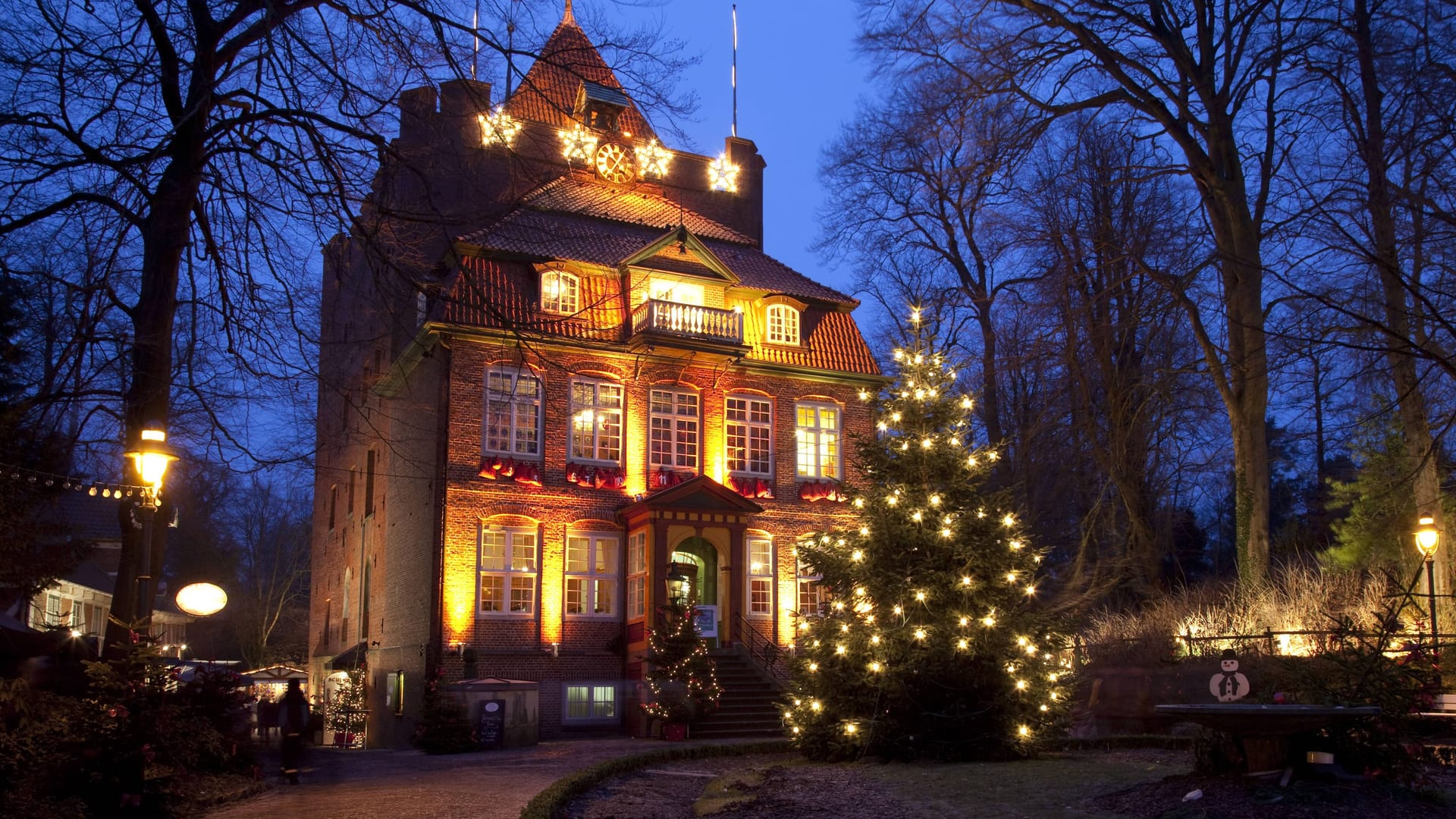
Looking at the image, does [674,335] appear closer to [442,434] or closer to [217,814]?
[442,434]

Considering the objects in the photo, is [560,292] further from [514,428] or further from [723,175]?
[723,175]

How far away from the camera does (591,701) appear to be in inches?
1011

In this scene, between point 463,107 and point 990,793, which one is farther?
point 463,107

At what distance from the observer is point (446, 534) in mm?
24984

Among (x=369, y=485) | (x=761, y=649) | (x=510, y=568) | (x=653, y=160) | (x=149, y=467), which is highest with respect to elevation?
(x=653, y=160)

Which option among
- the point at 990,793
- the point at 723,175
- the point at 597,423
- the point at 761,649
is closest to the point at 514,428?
the point at 597,423

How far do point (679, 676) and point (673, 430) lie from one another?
6.48m

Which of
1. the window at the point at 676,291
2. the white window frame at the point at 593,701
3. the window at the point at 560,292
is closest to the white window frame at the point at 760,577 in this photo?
the white window frame at the point at 593,701

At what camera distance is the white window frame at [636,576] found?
85.7 feet

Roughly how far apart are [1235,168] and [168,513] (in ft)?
61.4

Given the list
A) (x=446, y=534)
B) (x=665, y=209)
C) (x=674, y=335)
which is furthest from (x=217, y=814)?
(x=665, y=209)

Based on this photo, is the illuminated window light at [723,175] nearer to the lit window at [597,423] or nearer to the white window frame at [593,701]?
the lit window at [597,423]

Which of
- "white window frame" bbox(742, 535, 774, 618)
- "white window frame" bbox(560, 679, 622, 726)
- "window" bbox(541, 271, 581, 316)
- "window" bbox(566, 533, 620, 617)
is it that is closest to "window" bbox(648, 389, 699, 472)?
"window" bbox(566, 533, 620, 617)

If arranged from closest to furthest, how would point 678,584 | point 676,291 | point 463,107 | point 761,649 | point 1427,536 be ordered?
point 463,107 < point 1427,536 < point 678,584 < point 761,649 < point 676,291
